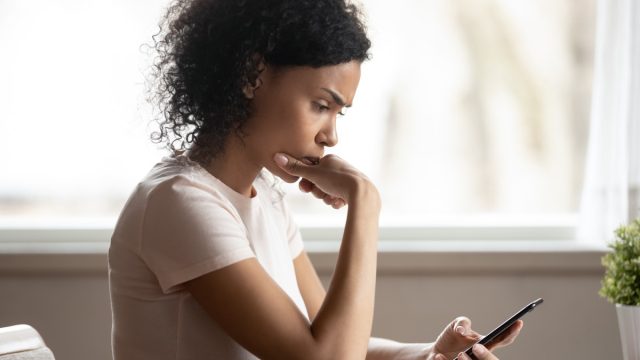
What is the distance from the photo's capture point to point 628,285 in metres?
1.77

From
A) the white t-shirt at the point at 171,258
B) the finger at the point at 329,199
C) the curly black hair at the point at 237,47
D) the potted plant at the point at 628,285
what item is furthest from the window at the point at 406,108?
the white t-shirt at the point at 171,258

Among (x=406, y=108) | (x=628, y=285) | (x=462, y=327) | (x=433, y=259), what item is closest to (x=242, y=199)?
(x=462, y=327)

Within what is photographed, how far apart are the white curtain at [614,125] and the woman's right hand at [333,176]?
1.06 metres

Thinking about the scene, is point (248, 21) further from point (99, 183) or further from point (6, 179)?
point (6, 179)

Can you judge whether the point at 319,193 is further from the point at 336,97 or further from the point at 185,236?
the point at 185,236

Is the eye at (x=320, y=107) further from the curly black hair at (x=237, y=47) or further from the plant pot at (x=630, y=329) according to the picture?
the plant pot at (x=630, y=329)

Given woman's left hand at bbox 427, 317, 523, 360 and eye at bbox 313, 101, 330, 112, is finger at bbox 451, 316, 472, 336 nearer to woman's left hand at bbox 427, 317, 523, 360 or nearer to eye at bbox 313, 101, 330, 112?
woman's left hand at bbox 427, 317, 523, 360

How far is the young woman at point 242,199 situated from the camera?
48.5 inches

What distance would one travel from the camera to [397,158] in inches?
95.2

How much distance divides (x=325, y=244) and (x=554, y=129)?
27.5 inches

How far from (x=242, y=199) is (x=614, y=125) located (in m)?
1.23

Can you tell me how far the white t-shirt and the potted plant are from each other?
0.84 metres

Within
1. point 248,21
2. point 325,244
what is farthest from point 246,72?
point 325,244

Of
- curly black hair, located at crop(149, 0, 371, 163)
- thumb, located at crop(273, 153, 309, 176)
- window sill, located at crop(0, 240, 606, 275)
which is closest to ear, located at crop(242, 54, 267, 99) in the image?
curly black hair, located at crop(149, 0, 371, 163)
